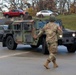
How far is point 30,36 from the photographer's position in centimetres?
1767

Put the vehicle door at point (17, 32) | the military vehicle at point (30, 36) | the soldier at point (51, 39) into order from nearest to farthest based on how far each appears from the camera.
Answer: the soldier at point (51, 39) < the military vehicle at point (30, 36) < the vehicle door at point (17, 32)

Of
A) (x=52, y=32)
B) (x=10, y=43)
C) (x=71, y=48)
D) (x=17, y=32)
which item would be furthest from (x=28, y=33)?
(x=52, y=32)

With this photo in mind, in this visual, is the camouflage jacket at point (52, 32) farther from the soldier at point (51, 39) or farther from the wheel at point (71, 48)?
the wheel at point (71, 48)

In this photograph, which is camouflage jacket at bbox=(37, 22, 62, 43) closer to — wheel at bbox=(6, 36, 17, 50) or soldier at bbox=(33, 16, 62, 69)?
soldier at bbox=(33, 16, 62, 69)

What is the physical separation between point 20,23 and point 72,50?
3.04m

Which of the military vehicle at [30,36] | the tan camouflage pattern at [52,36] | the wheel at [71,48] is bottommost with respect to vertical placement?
the wheel at [71,48]

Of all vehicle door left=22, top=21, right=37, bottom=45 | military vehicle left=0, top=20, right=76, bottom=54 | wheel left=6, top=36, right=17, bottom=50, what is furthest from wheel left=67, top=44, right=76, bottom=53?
wheel left=6, top=36, right=17, bottom=50

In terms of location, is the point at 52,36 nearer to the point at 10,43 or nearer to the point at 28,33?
the point at 28,33

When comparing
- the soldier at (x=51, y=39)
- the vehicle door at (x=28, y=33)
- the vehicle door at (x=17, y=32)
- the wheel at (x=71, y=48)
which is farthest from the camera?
the vehicle door at (x=17, y=32)

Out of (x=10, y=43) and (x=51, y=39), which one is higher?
(x=51, y=39)

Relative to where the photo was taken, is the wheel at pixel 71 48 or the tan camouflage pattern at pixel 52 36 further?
the wheel at pixel 71 48

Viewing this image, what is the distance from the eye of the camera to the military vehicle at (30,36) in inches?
667

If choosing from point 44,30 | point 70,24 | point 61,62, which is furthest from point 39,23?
point 70,24

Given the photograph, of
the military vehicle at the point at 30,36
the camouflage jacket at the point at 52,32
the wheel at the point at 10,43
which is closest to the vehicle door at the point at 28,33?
the military vehicle at the point at 30,36
